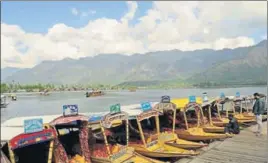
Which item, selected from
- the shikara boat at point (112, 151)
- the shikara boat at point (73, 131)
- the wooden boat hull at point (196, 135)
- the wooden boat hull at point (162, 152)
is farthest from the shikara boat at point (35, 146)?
the wooden boat hull at point (196, 135)

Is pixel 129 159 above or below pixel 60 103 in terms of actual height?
above

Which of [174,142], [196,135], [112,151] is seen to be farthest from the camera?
[196,135]

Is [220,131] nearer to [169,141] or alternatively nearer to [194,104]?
[194,104]

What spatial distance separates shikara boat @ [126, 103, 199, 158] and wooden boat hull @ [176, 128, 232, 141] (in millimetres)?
1529

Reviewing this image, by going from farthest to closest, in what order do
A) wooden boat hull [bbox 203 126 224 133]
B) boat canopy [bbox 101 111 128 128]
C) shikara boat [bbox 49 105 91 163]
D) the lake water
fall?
the lake water → wooden boat hull [bbox 203 126 224 133] → boat canopy [bbox 101 111 128 128] → shikara boat [bbox 49 105 91 163]

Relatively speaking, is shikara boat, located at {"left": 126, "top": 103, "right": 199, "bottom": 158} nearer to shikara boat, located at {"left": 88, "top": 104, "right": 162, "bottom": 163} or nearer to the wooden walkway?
the wooden walkway

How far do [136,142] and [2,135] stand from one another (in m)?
5.58

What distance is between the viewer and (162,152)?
38.5ft

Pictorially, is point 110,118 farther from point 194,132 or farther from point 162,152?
point 194,132

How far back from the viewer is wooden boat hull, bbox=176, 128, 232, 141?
14258mm

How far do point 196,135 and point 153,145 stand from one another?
2899mm

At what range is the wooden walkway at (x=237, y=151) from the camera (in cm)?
1152

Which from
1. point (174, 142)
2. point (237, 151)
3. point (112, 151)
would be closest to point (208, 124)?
point (237, 151)

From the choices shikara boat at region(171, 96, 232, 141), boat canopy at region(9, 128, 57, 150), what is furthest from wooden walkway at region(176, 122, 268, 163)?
boat canopy at region(9, 128, 57, 150)
